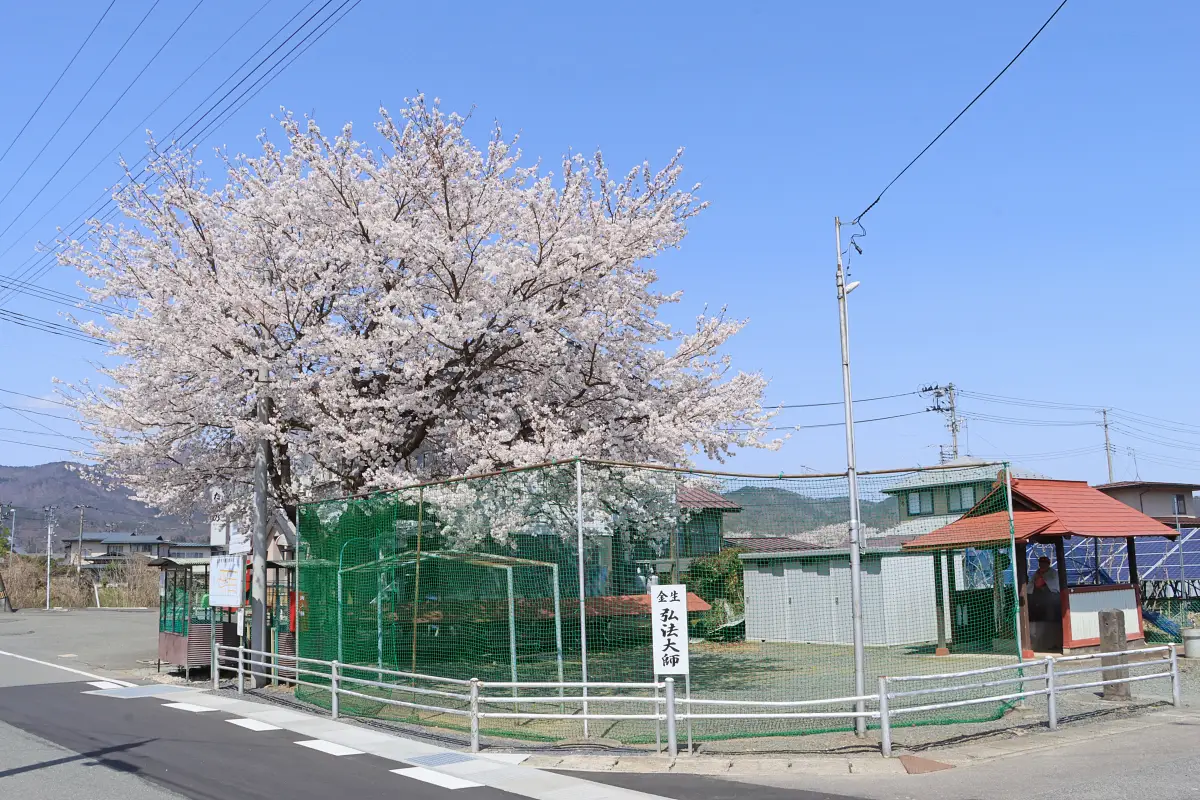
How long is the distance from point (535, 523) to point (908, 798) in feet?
23.2

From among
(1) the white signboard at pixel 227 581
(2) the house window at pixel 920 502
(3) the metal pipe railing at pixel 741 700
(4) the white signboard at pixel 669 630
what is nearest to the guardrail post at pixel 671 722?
(3) the metal pipe railing at pixel 741 700

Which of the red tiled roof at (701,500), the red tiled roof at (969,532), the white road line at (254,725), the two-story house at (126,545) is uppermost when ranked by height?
the red tiled roof at (701,500)

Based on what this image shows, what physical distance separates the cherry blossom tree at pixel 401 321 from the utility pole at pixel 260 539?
0.48 feet

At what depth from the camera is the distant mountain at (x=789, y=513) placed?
12.4m

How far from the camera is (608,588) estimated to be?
42.8ft

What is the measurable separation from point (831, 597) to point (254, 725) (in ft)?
33.3

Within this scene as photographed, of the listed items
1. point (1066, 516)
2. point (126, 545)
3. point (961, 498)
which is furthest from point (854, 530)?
point (126, 545)

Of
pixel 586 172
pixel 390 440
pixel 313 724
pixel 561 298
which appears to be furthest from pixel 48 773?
pixel 586 172

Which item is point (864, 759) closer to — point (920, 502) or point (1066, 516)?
point (1066, 516)

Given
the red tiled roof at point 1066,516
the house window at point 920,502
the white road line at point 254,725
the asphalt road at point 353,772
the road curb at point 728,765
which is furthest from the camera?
the house window at point 920,502

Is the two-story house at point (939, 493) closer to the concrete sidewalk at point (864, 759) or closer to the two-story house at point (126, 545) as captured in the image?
the concrete sidewalk at point (864, 759)

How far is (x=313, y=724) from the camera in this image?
13773 mm

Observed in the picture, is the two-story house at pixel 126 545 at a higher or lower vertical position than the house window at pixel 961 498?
lower

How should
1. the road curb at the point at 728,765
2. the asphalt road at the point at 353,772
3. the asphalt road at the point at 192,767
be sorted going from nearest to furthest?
the asphalt road at the point at 353,772, the asphalt road at the point at 192,767, the road curb at the point at 728,765
